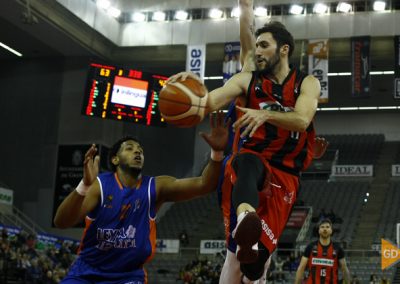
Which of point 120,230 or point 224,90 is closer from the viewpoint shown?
point 224,90

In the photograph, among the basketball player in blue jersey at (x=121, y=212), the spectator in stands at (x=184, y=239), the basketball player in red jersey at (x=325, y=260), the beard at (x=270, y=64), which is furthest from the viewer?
the spectator in stands at (x=184, y=239)

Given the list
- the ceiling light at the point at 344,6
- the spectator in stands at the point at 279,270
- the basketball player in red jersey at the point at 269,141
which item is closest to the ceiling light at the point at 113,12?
the ceiling light at the point at 344,6

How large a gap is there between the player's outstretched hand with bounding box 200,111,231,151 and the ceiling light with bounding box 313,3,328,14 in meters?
20.4

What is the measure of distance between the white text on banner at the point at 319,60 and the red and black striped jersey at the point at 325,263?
531 inches

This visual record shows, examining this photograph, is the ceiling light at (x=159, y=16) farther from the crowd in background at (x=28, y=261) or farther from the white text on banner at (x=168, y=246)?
the crowd in background at (x=28, y=261)

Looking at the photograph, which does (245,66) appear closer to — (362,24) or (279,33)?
(279,33)

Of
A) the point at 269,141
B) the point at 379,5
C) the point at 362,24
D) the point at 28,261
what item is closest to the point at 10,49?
the point at 28,261

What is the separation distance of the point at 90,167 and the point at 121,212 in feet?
2.25

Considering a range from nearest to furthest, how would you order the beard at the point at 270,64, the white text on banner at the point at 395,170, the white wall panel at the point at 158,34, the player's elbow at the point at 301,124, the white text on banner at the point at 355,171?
the player's elbow at the point at 301,124
the beard at the point at 270,64
the white wall panel at the point at 158,34
the white text on banner at the point at 395,170
the white text on banner at the point at 355,171

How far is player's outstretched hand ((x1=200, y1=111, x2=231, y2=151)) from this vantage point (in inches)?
203

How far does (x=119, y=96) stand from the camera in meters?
20.6

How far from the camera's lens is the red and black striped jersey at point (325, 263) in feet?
31.9

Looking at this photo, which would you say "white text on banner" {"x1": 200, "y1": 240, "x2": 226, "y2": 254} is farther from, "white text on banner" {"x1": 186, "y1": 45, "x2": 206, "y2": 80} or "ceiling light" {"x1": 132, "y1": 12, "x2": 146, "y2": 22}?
"ceiling light" {"x1": 132, "y1": 12, "x2": 146, "y2": 22}

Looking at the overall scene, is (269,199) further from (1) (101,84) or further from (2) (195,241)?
(2) (195,241)
